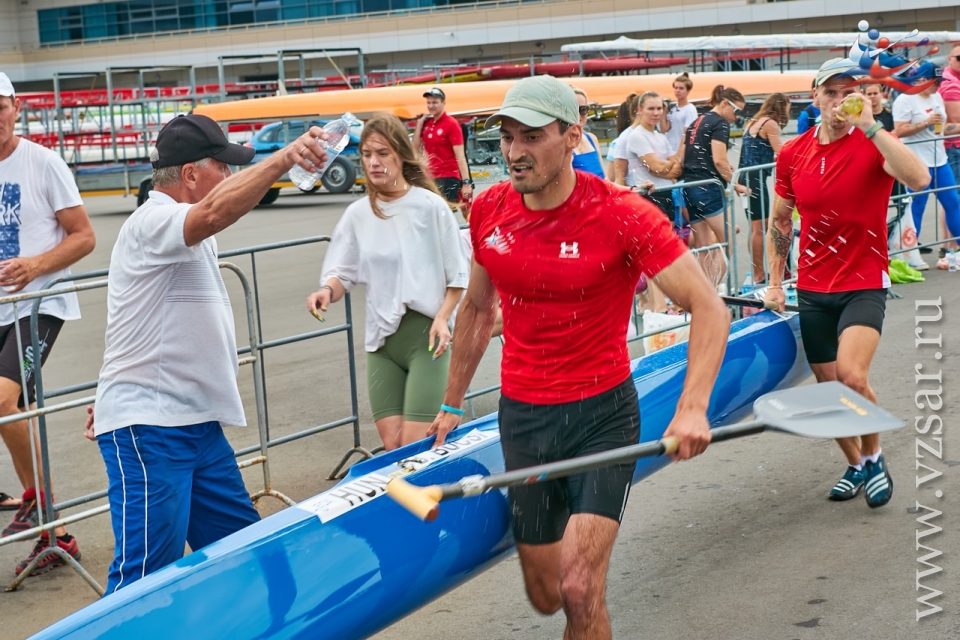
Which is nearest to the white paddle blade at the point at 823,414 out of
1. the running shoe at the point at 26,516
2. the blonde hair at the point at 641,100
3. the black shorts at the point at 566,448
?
the black shorts at the point at 566,448

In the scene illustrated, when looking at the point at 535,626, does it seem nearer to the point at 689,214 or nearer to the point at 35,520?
the point at 35,520

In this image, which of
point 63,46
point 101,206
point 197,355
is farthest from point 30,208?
point 63,46

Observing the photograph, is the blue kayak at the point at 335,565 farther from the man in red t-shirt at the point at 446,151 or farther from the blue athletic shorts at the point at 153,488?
the man in red t-shirt at the point at 446,151

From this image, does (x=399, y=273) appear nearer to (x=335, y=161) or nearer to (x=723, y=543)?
(x=723, y=543)

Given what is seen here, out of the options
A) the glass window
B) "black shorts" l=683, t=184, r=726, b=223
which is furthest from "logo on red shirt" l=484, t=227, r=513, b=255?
the glass window

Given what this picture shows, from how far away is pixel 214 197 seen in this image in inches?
132

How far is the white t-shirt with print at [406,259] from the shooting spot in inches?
205

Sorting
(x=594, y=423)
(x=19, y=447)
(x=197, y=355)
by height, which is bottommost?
(x=19, y=447)

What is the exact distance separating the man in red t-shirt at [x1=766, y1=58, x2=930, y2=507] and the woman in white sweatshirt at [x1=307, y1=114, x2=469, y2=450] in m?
1.69

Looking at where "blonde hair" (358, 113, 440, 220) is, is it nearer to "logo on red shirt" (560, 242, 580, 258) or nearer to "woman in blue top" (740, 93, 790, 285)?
"logo on red shirt" (560, 242, 580, 258)

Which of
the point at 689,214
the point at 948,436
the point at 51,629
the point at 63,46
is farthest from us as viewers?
the point at 63,46

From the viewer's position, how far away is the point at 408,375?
5234 millimetres

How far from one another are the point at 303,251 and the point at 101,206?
39.0 ft

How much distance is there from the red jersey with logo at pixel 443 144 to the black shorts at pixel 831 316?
8831 mm
